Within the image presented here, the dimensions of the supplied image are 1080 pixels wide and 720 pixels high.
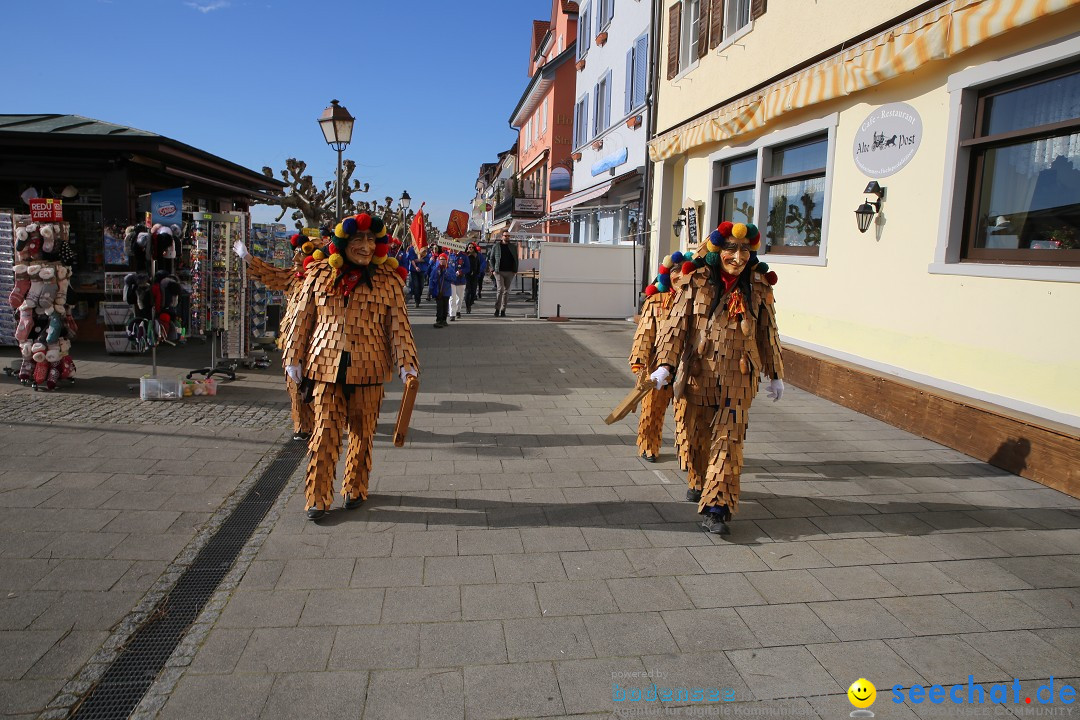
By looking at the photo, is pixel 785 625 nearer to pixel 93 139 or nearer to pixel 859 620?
pixel 859 620

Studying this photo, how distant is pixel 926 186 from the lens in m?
6.65

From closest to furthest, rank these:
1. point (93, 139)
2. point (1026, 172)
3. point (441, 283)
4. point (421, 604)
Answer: point (421, 604) → point (1026, 172) → point (93, 139) → point (441, 283)

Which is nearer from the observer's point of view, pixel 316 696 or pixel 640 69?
pixel 316 696

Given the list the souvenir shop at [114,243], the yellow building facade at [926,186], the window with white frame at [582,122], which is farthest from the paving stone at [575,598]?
the window with white frame at [582,122]

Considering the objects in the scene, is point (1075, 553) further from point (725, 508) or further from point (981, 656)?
point (725, 508)

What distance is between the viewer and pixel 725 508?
416cm

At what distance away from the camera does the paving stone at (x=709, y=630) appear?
9.91ft

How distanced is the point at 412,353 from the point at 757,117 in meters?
7.28

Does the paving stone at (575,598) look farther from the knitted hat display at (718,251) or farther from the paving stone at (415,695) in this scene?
the knitted hat display at (718,251)

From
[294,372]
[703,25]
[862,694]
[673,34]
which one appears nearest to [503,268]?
[673,34]

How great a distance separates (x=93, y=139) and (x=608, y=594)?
988 cm

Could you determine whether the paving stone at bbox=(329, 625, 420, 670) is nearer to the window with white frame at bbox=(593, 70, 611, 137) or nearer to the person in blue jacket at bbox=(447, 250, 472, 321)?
the person in blue jacket at bbox=(447, 250, 472, 321)

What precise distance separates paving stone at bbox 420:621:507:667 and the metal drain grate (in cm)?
105

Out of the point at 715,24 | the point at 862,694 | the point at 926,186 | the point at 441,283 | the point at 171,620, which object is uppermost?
the point at 715,24
